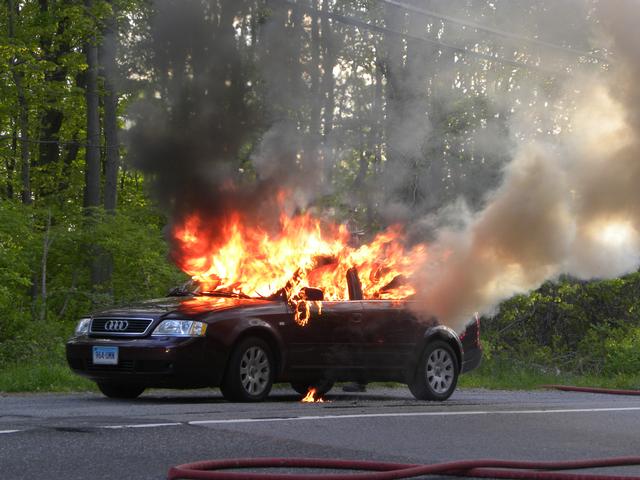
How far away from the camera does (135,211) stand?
21.3 metres

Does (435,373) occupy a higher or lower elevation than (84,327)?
lower

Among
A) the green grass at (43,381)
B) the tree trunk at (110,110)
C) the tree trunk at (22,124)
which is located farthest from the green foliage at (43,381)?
the tree trunk at (22,124)

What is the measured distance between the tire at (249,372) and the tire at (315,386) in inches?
41.2

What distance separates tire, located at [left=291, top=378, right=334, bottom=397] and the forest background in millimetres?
1898

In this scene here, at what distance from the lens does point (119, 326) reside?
39.5ft

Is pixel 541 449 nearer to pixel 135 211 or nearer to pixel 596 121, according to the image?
pixel 596 121

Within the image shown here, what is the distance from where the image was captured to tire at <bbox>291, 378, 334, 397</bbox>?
44.8ft

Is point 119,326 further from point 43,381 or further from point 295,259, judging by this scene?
point 43,381

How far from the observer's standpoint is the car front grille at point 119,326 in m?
11.9

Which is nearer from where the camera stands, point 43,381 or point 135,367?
point 135,367

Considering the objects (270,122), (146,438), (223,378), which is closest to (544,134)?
(270,122)

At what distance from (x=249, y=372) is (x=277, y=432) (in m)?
3.14

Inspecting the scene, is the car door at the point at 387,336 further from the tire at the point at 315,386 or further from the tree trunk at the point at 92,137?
the tree trunk at the point at 92,137

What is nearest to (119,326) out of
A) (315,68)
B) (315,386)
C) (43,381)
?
(43,381)
